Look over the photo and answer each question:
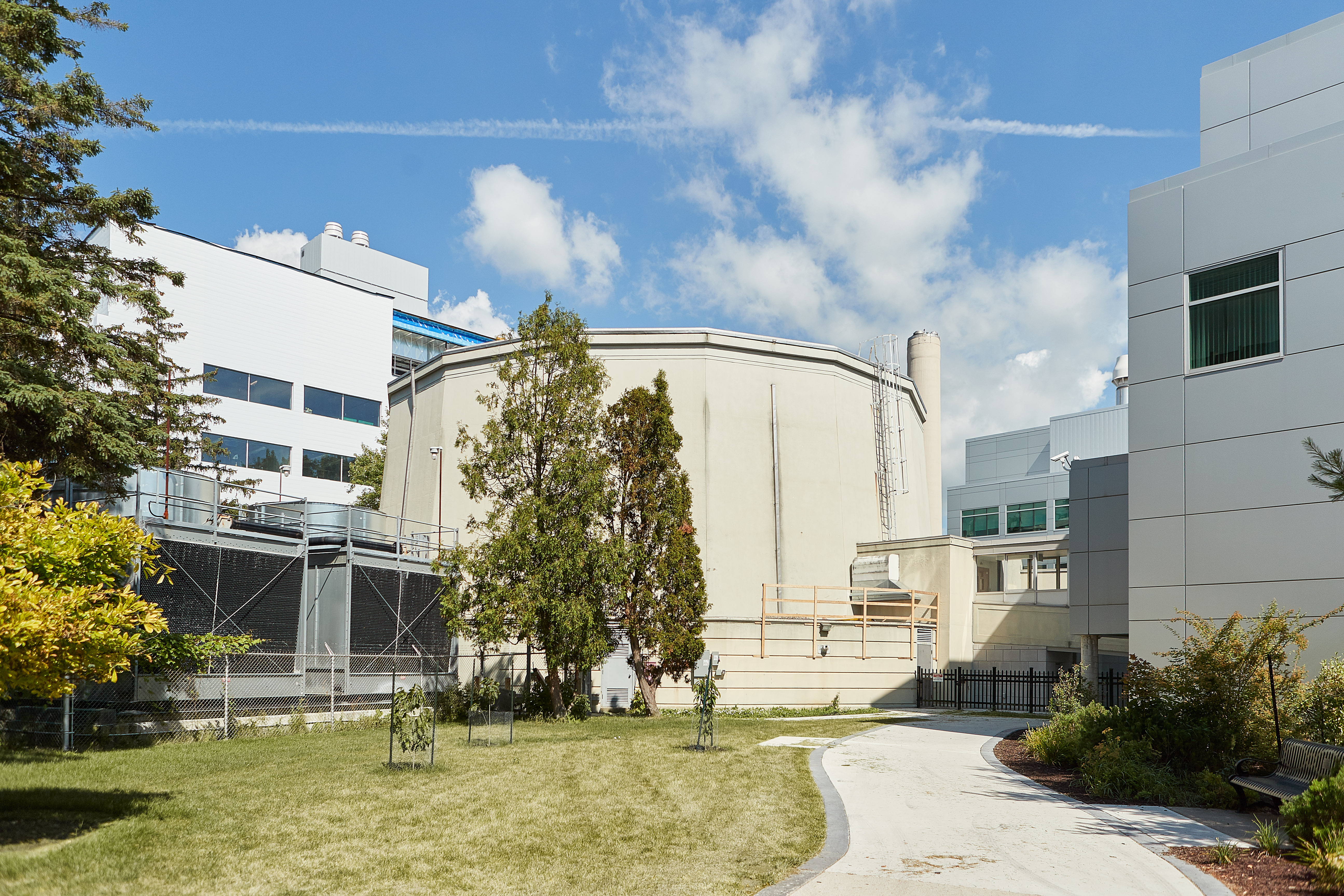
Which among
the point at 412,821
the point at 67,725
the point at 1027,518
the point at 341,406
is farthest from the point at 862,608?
the point at 341,406

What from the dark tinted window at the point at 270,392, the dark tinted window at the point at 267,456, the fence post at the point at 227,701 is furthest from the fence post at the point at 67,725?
the dark tinted window at the point at 270,392

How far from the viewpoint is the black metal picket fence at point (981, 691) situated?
28.8 m

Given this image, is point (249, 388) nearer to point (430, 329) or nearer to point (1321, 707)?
point (430, 329)

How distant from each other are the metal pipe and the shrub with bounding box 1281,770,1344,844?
22896 millimetres

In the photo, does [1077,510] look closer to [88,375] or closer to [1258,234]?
[1258,234]

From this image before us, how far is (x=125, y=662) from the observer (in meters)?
9.19

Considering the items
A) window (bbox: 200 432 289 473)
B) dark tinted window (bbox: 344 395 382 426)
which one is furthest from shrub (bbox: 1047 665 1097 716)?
dark tinted window (bbox: 344 395 382 426)

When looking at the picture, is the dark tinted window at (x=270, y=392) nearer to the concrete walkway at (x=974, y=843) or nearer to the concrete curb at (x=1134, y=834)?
the concrete walkway at (x=974, y=843)

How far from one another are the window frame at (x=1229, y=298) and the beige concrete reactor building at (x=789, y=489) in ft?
46.8

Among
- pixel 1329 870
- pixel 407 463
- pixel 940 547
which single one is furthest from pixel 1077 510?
pixel 407 463

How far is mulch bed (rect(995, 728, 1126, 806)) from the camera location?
39.4 feet

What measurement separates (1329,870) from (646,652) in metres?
19.6

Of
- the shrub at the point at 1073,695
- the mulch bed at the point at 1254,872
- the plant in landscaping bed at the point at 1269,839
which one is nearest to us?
the mulch bed at the point at 1254,872

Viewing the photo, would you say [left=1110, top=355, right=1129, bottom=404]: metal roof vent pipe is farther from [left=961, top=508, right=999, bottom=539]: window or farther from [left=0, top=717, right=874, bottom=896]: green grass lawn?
[left=0, top=717, right=874, bottom=896]: green grass lawn
